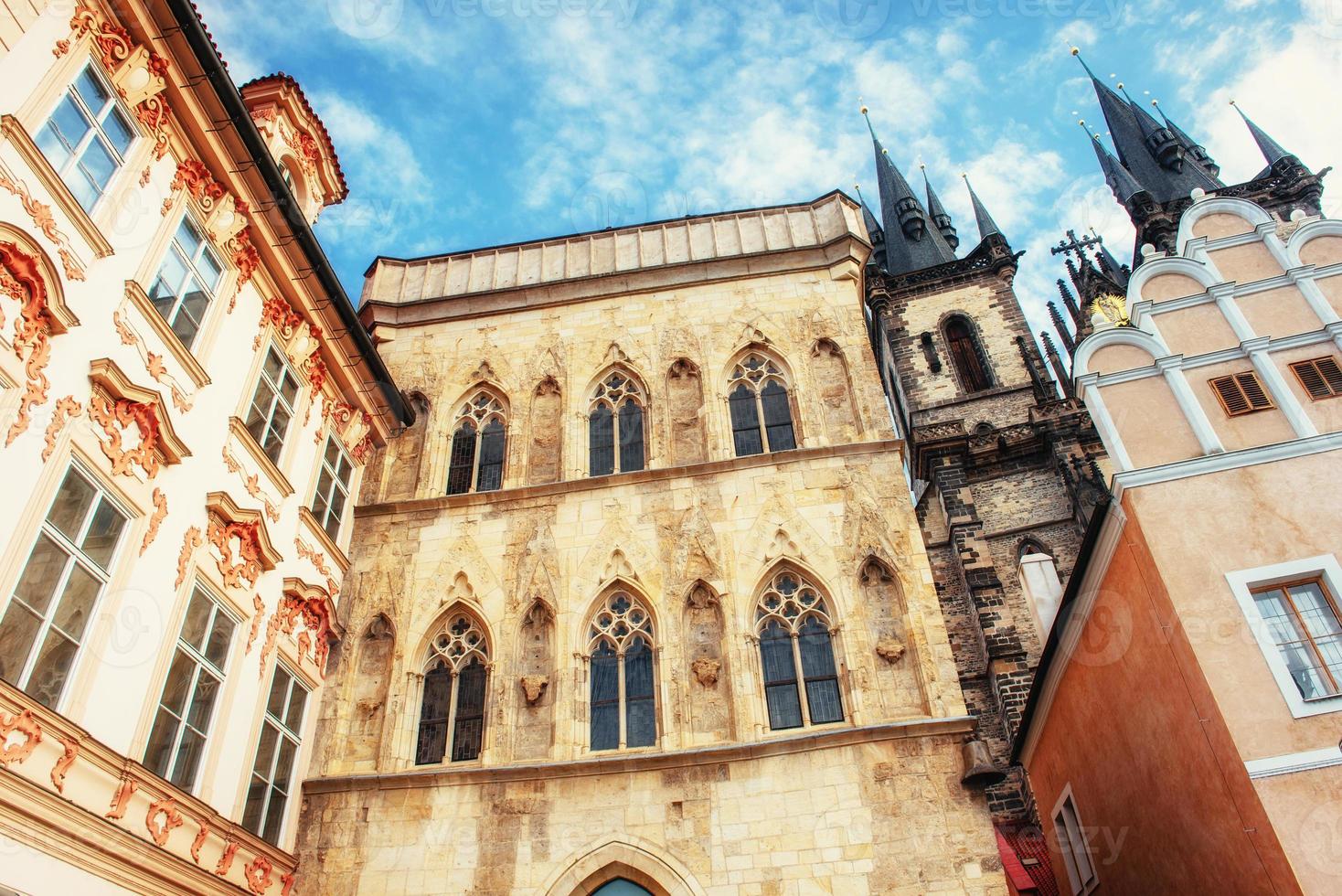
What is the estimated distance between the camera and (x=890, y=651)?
1206cm

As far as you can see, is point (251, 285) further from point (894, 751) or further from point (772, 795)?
point (894, 751)

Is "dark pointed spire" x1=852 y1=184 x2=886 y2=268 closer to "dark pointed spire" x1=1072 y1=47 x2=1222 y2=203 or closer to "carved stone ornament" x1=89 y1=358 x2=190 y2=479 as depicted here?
"dark pointed spire" x1=1072 y1=47 x2=1222 y2=203

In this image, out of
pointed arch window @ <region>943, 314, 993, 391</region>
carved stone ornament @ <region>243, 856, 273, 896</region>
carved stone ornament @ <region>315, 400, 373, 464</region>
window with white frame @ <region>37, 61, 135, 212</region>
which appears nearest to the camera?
window with white frame @ <region>37, 61, 135, 212</region>

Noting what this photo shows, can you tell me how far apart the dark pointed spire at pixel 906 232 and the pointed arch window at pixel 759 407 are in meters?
24.1

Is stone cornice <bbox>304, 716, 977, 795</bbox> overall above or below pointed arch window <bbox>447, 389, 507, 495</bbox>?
below

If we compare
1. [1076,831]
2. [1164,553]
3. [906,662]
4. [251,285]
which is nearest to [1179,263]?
[1164,553]

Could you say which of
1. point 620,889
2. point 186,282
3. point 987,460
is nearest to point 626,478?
point 620,889

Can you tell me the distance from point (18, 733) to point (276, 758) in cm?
448

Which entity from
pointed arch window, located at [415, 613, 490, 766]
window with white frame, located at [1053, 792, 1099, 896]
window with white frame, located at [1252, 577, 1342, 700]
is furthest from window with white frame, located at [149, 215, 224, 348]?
window with white frame, located at [1053, 792, 1099, 896]

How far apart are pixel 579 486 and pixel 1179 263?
27.3 feet

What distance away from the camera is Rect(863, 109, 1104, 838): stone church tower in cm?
2169

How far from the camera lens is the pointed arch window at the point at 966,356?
32.6 m

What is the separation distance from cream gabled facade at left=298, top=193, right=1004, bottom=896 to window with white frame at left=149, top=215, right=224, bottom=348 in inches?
179

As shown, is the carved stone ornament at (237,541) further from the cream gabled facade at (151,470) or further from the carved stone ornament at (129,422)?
the carved stone ornament at (129,422)
